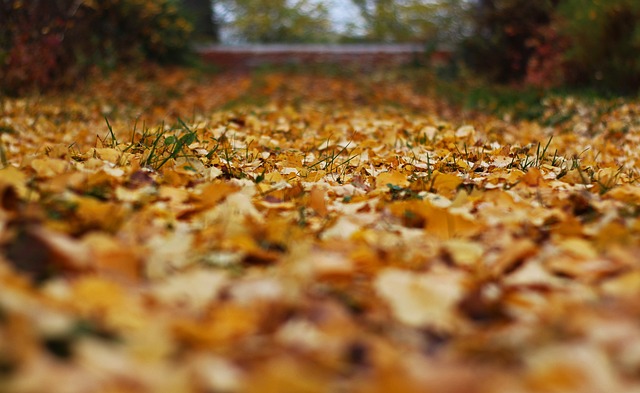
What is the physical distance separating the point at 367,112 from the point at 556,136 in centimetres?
161

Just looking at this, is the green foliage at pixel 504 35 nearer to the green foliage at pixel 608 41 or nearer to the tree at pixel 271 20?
the green foliage at pixel 608 41

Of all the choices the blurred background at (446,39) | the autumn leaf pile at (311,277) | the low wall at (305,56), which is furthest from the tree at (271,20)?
the autumn leaf pile at (311,277)

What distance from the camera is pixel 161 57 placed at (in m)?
9.41

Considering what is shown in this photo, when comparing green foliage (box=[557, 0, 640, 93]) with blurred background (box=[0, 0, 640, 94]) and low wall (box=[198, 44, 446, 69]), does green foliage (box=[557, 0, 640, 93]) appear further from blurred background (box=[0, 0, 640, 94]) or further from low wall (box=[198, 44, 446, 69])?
low wall (box=[198, 44, 446, 69])

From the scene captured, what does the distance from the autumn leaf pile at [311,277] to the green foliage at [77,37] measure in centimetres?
360

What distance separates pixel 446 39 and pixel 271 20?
15.8 feet

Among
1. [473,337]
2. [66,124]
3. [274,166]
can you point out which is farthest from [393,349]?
[66,124]

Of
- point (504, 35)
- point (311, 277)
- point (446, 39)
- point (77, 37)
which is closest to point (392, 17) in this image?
point (446, 39)

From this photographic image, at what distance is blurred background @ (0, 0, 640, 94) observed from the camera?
19.1 ft

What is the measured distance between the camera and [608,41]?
5961mm

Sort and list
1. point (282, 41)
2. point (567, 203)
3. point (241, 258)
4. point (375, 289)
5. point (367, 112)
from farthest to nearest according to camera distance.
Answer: point (282, 41) < point (367, 112) < point (567, 203) < point (241, 258) < point (375, 289)

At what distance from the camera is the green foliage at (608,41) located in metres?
5.75

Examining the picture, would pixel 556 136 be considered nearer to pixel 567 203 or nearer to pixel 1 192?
pixel 567 203

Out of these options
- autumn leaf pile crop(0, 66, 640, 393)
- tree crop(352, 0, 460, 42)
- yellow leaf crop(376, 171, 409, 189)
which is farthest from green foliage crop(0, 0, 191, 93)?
tree crop(352, 0, 460, 42)
